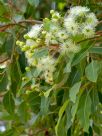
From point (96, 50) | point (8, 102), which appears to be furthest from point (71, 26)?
point (8, 102)

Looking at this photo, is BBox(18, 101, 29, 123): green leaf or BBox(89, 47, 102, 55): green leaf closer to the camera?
BBox(89, 47, 102, 55): green leaf

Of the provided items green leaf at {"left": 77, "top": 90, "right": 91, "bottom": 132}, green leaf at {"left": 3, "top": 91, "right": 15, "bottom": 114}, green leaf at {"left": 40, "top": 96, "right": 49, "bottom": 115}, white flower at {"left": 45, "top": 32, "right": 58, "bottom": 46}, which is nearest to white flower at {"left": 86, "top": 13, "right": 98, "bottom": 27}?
white flower at {"left": 45, "top": 32, "right": 58, "bottom": 46}

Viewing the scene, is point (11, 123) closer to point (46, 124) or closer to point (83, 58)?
point (46, 124)

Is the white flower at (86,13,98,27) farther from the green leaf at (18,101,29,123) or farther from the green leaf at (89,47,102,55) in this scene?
the green leaf at (18,101,29,123)

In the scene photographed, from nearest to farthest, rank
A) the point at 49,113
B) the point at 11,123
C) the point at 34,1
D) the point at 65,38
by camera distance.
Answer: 1. the point at 65,38
2. the point at 34,1
3. the point at 49,113
4. the point at 11,123

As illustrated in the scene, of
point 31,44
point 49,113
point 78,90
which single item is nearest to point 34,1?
point 31,44

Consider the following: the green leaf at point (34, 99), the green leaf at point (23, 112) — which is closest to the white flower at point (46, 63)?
the green leaf at point (34, 99)
